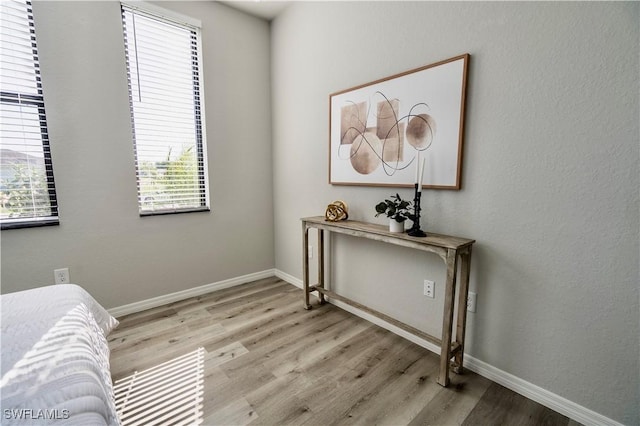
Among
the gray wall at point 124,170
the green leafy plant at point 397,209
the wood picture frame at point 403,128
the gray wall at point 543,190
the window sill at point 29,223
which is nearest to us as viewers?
the gray wall at point 543,190

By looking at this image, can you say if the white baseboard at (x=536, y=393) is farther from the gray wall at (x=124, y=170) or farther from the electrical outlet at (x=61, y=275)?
the electrical outlet at (x=61, y=275)

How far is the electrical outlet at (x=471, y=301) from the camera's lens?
5.48ft

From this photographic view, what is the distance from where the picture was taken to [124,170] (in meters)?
2.31

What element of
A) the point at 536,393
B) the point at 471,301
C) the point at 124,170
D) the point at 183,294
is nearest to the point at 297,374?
the point at 471,301

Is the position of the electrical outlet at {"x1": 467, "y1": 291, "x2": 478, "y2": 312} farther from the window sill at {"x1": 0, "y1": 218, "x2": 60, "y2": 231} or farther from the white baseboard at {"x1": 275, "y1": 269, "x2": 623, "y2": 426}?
the window sill at {"x1": 0, "y1": 218, "x2": 60, "y2": 231}

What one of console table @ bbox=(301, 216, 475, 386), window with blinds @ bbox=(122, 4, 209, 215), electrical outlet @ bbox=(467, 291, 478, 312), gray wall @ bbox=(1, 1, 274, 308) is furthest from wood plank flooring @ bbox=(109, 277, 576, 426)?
window with blinds @ bbox=(122, 4, 209, 215)

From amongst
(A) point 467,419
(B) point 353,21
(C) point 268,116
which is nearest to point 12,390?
(A) point 467,419

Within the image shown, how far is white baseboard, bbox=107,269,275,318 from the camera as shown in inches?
94.3

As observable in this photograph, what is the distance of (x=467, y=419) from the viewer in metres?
1.37

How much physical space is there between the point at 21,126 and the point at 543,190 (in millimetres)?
3169

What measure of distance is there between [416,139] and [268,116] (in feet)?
6.01

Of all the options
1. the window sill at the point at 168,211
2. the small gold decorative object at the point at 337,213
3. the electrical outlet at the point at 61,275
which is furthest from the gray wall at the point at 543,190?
the electrical outlet at the point at 61,275

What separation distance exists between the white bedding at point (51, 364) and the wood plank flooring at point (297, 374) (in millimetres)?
635

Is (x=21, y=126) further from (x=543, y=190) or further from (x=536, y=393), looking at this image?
(x=536, y=393)
